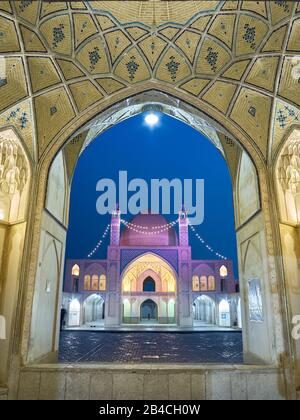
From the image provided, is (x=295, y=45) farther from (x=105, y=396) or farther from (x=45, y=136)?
(x=105, y=396)

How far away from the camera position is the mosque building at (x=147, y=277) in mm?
22969

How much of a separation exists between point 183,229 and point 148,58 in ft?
63.4

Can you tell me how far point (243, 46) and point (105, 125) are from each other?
14.2 ft

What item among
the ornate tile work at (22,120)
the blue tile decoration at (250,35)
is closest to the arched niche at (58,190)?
the ornate tile work at (22,120)

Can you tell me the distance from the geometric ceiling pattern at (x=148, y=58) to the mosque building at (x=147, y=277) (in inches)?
703

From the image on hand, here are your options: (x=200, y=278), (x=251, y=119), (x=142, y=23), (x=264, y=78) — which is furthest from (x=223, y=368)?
(x=200, y=278)

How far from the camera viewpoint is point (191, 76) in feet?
22.5

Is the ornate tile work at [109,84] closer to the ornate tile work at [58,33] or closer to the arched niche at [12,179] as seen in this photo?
the ornate tile work at [58,33]

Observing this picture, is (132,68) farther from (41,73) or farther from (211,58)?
(41,73)

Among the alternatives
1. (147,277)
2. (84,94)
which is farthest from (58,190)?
(147,277)

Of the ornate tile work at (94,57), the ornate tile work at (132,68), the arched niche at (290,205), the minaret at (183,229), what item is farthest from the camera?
the minaret at (183,229)

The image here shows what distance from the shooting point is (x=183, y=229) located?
25.2 metres

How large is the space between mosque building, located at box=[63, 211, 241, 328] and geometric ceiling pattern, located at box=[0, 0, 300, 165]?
17869 mm

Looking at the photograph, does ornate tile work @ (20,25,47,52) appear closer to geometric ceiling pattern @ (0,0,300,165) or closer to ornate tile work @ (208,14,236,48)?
geometric ceiling pattern @ (0,0,300,165)
